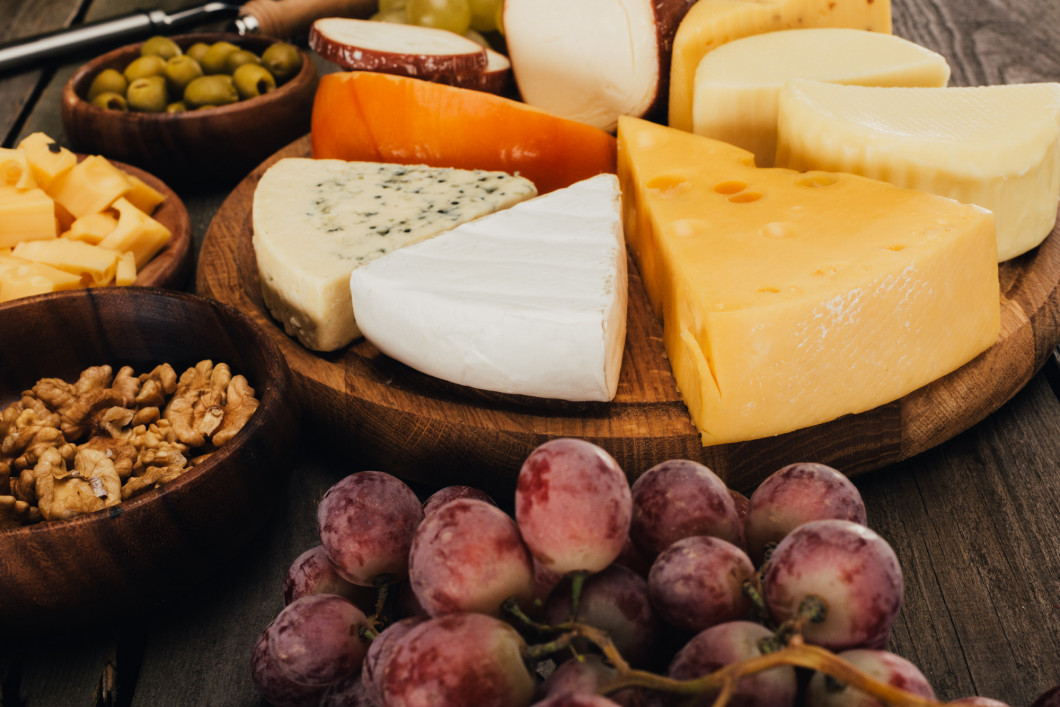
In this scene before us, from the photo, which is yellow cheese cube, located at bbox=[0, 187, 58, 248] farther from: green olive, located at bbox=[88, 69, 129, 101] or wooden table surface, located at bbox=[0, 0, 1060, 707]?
green olive, located at bbox=[88, 69, 129, 101]

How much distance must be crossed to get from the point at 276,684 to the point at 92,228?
2.65 feet

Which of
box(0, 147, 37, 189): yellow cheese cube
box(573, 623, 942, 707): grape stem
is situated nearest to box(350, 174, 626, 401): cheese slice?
box(573, 623, 942, 707): grape stem

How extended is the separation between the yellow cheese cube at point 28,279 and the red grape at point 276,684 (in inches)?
24.7

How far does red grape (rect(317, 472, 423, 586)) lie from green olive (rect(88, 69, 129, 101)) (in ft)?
3.91

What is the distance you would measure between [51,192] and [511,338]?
76cm

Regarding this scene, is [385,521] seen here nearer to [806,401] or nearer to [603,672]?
[603,672]

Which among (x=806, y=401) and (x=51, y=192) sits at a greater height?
(x=51, y=192)

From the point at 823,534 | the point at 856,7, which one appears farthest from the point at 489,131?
the point at 823,534

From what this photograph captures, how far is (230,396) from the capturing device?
0.82 meters

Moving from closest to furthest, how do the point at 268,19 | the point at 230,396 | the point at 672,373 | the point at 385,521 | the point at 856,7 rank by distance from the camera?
the point at 385,521 → the point at 230,396 → the point at 672,373 → the point at 856,7 → the point at 268,19

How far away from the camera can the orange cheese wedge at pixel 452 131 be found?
121cm

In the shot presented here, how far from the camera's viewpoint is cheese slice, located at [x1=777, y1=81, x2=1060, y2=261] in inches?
37.7

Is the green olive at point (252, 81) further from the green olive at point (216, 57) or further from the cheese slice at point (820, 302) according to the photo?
the cheese slice at point (820, 302)

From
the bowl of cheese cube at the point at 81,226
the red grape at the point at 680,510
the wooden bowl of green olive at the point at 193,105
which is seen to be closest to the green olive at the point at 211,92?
the wooden bowl of green olive at the point at 193,105
